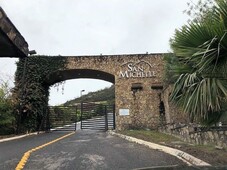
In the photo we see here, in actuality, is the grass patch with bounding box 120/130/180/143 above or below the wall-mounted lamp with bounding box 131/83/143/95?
below

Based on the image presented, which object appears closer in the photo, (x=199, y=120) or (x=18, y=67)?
(x=199, y=120)

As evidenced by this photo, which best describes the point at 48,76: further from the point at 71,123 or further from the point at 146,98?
the point at 71,123

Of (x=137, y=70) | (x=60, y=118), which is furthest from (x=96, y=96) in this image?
(x=137, y=70)

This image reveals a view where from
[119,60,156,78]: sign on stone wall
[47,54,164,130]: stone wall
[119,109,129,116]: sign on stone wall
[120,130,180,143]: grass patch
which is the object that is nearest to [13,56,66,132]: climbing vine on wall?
[47,54,164,130]: stone wall

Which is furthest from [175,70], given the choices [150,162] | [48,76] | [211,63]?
[48,76]

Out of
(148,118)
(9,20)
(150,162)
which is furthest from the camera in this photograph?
(148,118)

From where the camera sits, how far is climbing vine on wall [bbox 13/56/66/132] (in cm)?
2767

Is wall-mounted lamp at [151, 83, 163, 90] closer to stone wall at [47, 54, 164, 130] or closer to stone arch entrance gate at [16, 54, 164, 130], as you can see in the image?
stone arch entrance gate at [16, 54, 164, 130]

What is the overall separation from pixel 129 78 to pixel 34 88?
25.2ft

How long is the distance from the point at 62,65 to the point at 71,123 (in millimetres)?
11746

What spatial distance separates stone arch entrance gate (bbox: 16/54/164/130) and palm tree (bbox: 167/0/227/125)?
815 inches

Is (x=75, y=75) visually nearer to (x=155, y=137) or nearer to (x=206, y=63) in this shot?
(x=155, y=137)

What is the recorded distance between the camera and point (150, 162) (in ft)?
31.3

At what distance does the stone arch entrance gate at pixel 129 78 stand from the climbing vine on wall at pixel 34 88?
83 mm
